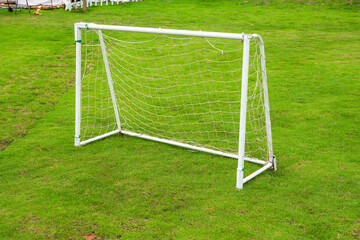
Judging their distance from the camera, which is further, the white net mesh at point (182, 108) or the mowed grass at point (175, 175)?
the white net mesh at point (182, 108)

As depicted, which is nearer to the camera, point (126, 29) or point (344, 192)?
point (344, 192)

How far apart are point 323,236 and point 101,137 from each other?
3.77 m

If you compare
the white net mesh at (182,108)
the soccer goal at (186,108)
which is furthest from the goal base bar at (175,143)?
the white net mesh at (182,108)

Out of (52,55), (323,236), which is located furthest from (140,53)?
(323,236)

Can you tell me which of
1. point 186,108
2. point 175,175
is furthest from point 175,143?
point 186,108

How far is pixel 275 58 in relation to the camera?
11.0 m

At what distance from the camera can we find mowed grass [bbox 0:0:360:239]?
407 centimetres

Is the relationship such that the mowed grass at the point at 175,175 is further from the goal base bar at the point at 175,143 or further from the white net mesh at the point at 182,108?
the white net mesh at the point at 182,108

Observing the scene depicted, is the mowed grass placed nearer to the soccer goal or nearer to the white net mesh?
the soccer goal

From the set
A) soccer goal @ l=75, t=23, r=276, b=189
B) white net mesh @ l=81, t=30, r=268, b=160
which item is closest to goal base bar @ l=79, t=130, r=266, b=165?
soccer goal @ l=75, t=23, r=276, b=189

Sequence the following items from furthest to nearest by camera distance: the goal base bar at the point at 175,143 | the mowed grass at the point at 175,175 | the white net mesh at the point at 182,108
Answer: the white net mesh at the point at 182,108, the goal base bar at the point at 175,143, the mowed grass at the point at 175,175

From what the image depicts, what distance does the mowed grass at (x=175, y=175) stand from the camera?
4074 millimetres

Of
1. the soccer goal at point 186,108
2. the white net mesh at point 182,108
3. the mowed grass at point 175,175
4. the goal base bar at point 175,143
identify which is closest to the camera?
the mowed grass at point 175,175

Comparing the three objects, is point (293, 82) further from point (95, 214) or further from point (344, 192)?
point (95, 214)
